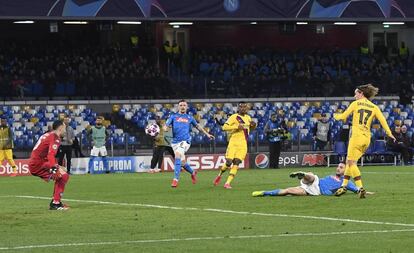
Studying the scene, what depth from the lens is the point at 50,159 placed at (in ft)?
61.8

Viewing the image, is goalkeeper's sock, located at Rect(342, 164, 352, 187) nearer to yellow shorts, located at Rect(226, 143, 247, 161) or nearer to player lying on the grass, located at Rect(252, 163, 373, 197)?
player lying on the grass, located at Rect(252, 163, 373, 197)

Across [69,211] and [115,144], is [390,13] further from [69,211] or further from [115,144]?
[69,211]

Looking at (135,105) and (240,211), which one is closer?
(240,211)

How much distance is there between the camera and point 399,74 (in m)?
50.4

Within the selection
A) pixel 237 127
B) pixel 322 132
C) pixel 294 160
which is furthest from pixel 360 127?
pixel 322 132

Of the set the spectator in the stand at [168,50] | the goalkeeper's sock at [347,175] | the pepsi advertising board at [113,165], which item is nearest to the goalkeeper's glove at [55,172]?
the goalkeeper's sock at [347,175]

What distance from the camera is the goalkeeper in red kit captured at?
1883 centimetres

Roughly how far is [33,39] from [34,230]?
3360 centimetres

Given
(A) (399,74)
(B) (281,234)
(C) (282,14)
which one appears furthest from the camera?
(A) (399,74)

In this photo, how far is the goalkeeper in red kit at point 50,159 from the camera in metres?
18.8

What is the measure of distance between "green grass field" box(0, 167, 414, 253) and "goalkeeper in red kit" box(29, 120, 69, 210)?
56 centimetres

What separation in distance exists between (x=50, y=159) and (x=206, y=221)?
342cm

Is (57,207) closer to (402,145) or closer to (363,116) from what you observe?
(363,116)

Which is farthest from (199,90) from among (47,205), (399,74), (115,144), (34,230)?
(34,230)
